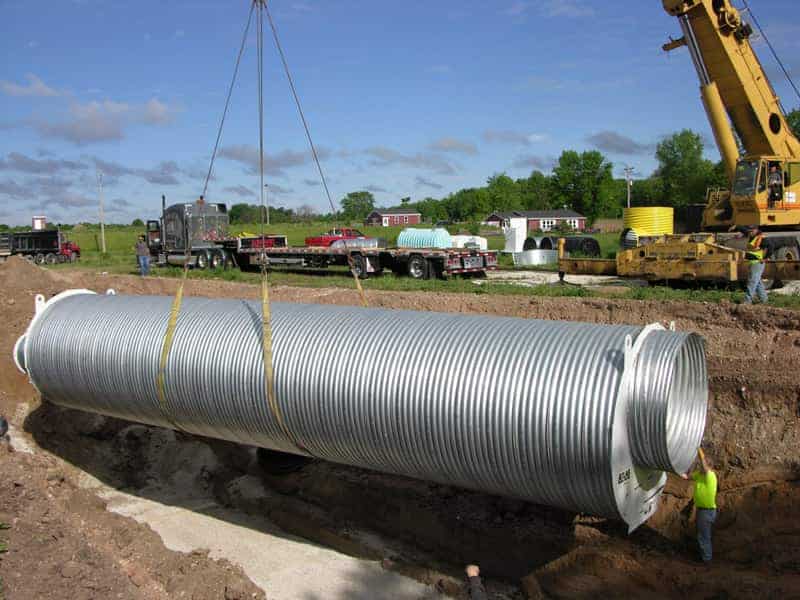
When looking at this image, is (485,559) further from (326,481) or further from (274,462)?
(274,462)

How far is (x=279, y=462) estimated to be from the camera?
36.3 ft

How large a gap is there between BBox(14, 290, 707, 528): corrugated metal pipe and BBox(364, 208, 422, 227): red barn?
119158 mm

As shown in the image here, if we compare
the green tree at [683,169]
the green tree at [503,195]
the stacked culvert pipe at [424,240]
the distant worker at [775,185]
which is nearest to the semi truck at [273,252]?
the stacked culvert pipe at [424,240]

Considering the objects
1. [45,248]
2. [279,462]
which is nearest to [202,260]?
[45,248]

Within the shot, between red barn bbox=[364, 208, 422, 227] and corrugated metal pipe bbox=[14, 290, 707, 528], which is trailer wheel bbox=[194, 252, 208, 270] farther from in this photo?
red barn bbox=[364, 208, 422, 227]

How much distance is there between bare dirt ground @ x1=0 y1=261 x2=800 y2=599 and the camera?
7695 mm

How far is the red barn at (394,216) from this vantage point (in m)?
128

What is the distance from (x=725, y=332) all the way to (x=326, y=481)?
7708 millimetres

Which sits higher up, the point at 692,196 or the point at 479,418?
the point at 692,196

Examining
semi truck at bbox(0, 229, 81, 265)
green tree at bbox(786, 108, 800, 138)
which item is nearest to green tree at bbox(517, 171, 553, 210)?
green tree at bbox(786, 108, 800, 138)

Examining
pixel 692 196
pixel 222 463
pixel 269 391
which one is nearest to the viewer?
pixel 269 391

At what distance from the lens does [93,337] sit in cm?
909

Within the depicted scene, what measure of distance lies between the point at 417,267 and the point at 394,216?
351 feet

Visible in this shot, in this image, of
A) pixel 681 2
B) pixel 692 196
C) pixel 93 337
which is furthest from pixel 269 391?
pixel 692 196
